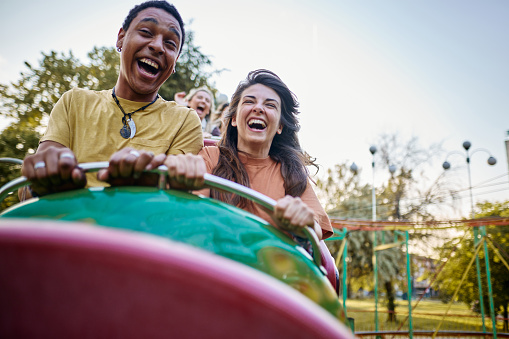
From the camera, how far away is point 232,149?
85.8 inches

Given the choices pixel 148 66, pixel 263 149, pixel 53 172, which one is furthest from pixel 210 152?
pixel 53 172

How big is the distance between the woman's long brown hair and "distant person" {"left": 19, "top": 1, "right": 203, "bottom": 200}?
0.70 feet

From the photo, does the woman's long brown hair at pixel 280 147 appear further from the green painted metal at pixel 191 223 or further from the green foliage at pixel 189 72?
the green foliage at pixel 189 72

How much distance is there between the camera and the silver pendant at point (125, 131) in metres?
1.83

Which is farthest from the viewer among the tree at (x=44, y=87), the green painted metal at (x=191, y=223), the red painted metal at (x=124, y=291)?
the tree at (x=44, y=87)

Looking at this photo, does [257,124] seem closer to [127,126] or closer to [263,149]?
[263,149]

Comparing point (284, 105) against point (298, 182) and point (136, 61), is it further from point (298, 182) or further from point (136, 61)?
point (136, 61)

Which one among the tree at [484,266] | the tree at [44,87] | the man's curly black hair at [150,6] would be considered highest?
the tree at [44,87]

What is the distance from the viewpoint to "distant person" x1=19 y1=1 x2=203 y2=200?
1.77 metres

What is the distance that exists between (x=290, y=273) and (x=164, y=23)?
1504mm

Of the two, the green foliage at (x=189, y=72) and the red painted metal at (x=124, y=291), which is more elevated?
the green foliage at (x=189, y=72)

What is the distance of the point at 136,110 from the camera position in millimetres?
1954

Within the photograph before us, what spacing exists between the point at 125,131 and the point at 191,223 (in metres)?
1.19

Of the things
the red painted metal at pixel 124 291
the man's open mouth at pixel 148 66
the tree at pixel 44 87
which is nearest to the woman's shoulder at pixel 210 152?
the man's open mouth at pixel 148 66
